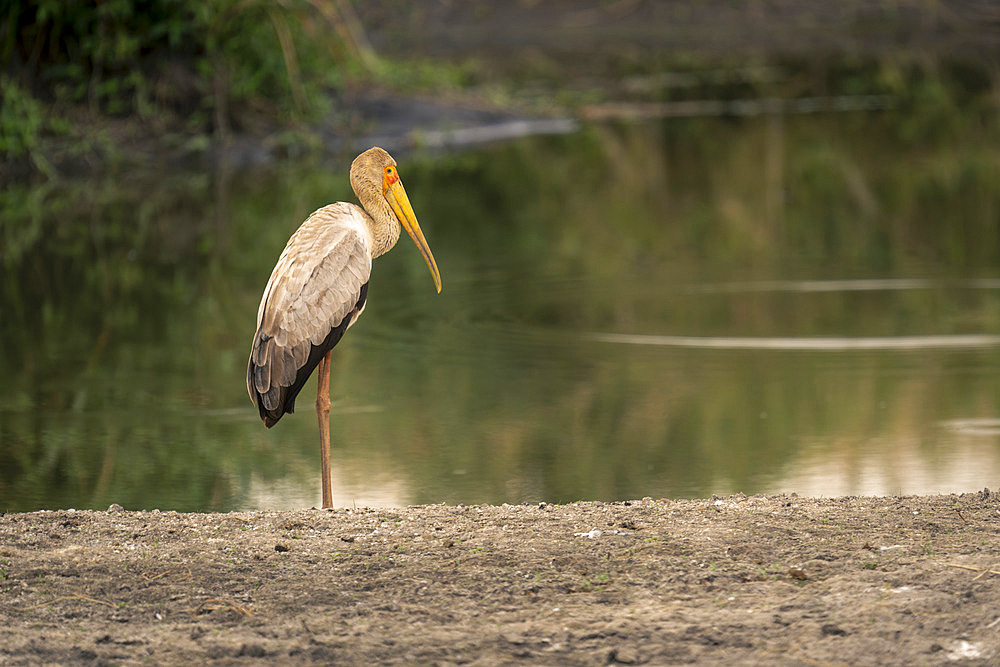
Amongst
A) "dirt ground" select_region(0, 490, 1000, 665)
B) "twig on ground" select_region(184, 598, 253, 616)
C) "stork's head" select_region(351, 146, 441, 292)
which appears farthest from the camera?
"stork's head" select_region(351, 146, 441, 292)

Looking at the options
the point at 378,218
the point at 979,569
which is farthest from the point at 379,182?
the point at 979,569

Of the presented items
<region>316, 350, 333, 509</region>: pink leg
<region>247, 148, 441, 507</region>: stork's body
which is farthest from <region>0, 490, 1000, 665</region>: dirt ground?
<region>247, 148, 441, 507</region>: stork's body

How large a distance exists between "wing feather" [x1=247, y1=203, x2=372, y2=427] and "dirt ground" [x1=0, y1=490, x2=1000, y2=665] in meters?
0.45

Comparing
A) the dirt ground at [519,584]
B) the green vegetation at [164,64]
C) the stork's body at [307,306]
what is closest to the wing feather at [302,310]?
the stork's body at [307,306]

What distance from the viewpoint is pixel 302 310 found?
5.22 m

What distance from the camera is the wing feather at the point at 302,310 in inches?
205

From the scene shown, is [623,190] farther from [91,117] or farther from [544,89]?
[544,89]

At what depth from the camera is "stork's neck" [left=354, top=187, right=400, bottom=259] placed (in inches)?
217

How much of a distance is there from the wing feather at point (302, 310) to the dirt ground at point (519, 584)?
45 cm

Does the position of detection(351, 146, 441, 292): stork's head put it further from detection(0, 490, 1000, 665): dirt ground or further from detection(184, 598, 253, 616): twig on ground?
detection(184, 598, 253, 616): twig on ground

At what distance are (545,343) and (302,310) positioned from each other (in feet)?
11.3

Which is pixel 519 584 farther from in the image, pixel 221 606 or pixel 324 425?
pixel 324 425

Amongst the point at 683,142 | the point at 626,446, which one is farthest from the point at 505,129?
the point at 626,446

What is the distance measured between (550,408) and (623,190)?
7.86 metres
